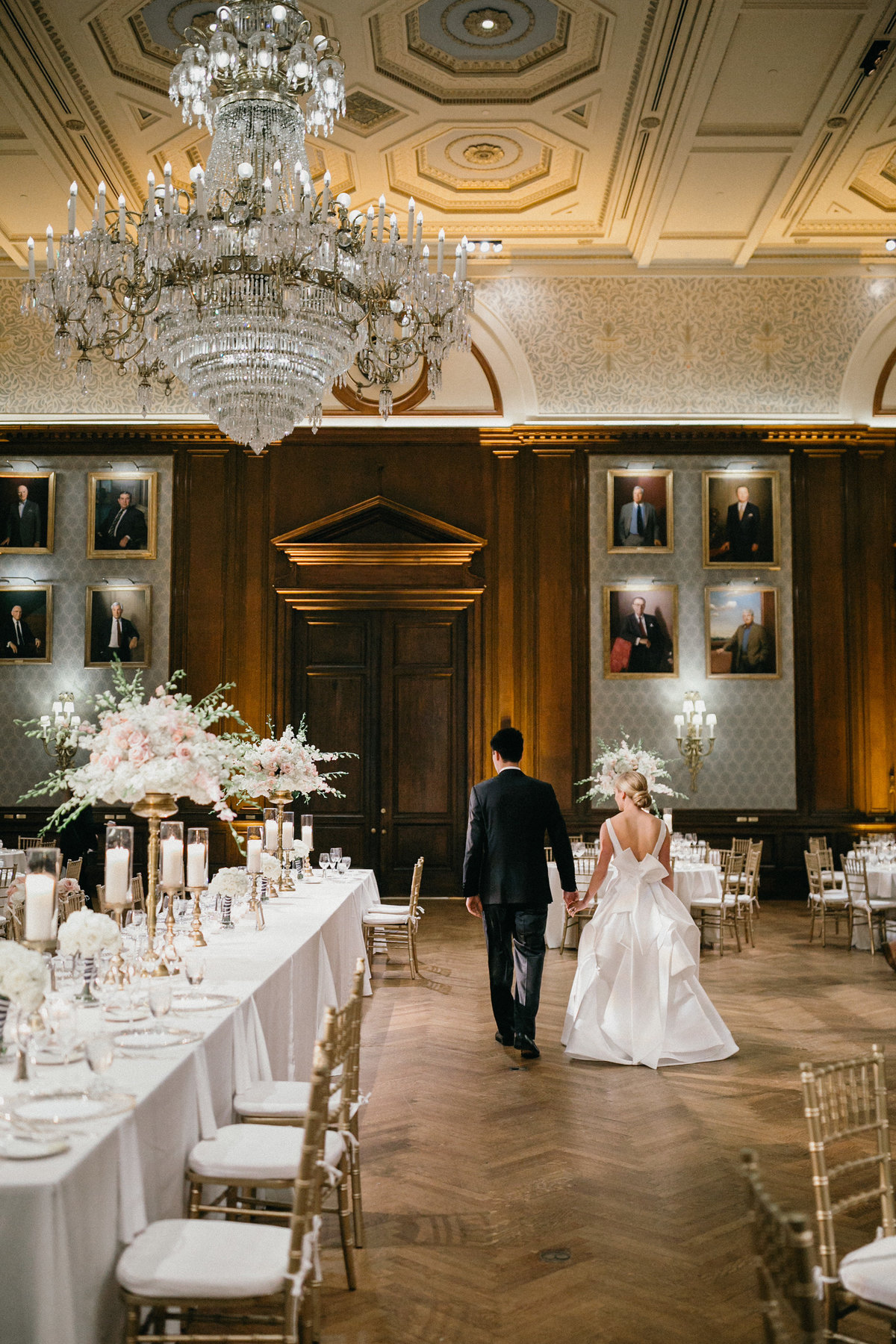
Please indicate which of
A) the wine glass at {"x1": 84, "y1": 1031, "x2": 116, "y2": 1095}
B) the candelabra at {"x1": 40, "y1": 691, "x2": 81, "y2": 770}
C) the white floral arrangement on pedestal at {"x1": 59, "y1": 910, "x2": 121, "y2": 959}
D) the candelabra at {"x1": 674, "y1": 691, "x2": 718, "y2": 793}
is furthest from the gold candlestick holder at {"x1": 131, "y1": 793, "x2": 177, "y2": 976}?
the candelabra at {"x1": 674, "y1": 691, "x2": 718, "y2": 793}

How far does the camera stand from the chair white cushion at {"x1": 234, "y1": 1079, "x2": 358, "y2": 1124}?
3.44 metres

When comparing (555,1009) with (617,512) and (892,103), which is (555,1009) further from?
(892,103)

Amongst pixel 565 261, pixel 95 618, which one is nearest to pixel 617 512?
pixel 565 261

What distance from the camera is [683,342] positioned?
13500 mm

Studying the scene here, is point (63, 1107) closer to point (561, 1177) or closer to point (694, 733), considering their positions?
point (561, 1177)

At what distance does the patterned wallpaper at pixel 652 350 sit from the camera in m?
13.4

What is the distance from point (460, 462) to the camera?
1357 cm

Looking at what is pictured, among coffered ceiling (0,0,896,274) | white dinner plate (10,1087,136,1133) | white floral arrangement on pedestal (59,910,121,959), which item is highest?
coffered ceiling (0,0,896,274)

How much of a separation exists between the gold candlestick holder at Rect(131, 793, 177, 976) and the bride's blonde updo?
2.81m

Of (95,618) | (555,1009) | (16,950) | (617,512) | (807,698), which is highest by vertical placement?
(617,512)

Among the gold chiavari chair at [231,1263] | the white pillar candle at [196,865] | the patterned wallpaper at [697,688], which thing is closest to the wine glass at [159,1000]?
the gold chiavari chair at [231,1263]

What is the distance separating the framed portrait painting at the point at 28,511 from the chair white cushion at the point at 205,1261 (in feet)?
39.4

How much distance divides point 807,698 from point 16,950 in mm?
11840

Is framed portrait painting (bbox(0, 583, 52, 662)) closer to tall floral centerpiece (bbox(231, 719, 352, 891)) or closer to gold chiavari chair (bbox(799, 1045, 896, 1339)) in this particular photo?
tall floral centerpiece (bbox(231, 719, 352, 891))
